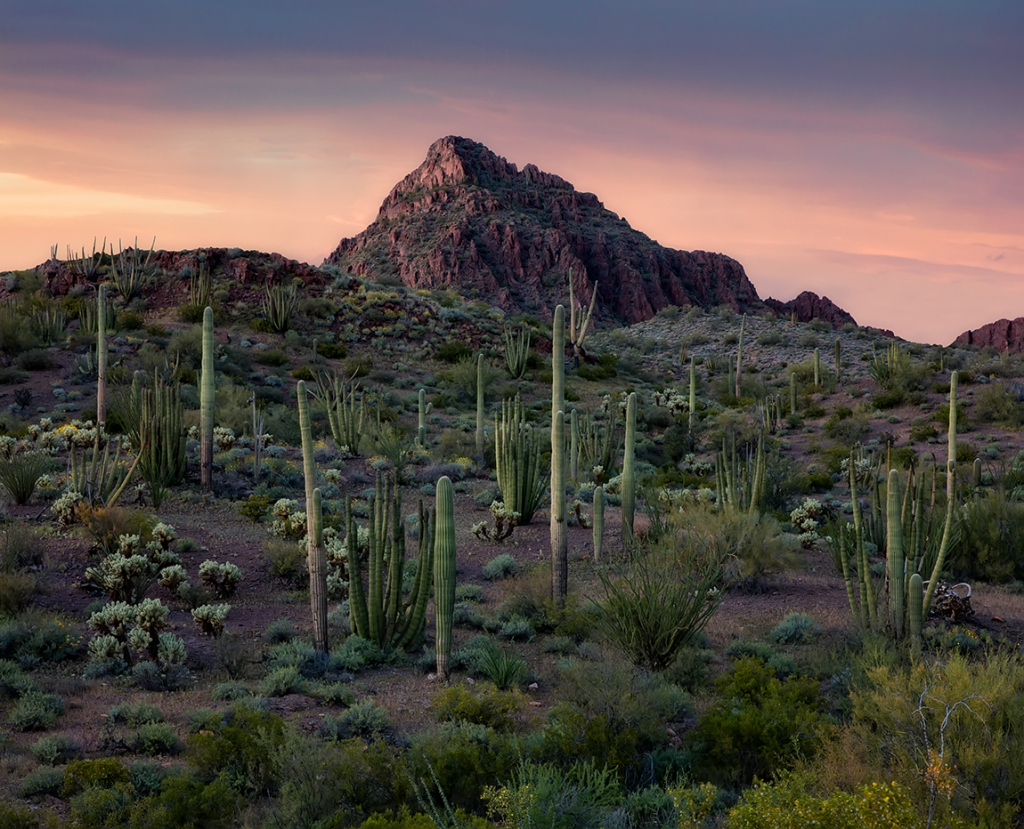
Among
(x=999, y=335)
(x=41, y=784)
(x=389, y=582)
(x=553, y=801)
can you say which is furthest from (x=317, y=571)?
(x=999, y=335)

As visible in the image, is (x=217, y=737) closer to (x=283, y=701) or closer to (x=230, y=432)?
(x=283, y=701)

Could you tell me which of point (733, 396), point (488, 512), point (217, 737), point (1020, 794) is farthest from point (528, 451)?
point (733, 396)

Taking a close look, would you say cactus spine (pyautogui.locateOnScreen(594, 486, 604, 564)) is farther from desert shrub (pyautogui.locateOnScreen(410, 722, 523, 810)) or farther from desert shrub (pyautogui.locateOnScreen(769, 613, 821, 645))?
desert shrub (pyautogui.locateOnScreen(410, 722, 523, 810))

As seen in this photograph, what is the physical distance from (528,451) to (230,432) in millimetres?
8527

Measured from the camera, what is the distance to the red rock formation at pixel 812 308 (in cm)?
10900

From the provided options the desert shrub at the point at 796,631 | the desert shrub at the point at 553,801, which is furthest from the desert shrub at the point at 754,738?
the desert shrub at the point at 796,631

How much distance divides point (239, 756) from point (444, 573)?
2769mm

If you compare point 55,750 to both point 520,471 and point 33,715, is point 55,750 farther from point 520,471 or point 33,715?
point 520,471

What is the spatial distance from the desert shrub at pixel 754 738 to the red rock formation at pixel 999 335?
71396mm

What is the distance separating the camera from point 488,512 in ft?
53.3

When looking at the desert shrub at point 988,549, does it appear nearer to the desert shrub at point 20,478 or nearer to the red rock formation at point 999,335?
the desert shrub at point 20,478

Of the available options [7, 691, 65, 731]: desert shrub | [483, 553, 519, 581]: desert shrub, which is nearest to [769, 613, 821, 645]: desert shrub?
[483, 553, 519, 581]: desert shrub

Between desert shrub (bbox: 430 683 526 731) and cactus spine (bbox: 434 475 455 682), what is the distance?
109 centimetres

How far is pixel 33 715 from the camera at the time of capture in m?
6.85
